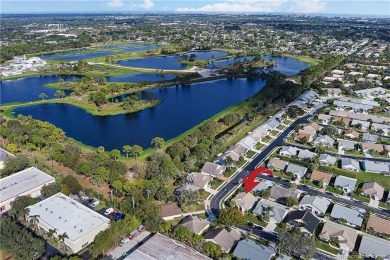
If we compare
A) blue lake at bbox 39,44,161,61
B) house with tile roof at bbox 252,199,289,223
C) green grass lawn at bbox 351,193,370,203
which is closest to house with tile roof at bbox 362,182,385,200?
green grass lawn at bbox 351,193,370,203

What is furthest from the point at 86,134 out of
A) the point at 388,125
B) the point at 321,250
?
the point at 388,125

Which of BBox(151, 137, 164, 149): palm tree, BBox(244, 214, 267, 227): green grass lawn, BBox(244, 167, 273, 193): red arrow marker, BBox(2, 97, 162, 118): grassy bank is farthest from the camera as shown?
BBox(2, 97, 162, 118): grassy bank

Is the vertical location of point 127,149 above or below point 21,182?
above

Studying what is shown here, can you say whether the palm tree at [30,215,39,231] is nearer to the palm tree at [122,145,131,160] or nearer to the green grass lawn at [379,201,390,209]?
the palm tree at [122,145,131,160]

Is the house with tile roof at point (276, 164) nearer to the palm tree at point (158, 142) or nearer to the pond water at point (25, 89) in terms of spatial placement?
the palm tree at point (158, 142)

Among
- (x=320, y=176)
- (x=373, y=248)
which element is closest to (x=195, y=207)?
(x=320, y=176)

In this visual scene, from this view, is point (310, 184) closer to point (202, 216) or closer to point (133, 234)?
point (202, 216)

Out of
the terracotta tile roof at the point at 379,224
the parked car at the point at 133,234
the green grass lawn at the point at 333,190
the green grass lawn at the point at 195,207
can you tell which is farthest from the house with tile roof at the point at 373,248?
the parked car at the point at 133,234
